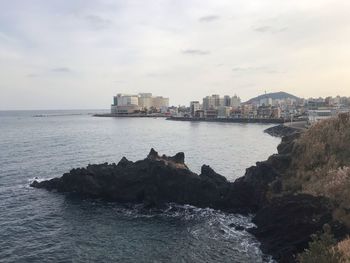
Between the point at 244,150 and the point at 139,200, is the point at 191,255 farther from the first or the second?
the point at 244,150

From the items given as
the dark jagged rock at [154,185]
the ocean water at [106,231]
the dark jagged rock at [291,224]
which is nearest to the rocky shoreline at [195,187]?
the dark jagged rock at [154,185]

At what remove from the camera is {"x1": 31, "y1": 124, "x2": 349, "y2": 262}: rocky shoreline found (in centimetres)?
3772

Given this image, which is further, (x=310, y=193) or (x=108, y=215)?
(x=108, y=215)

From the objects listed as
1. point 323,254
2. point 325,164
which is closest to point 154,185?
point 325,164

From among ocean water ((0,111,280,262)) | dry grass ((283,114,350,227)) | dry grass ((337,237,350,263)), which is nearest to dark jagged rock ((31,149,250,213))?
ocean water ((0,111,280,262))

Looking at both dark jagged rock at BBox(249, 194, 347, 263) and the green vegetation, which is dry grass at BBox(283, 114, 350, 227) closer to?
dark jagged rock at BBox(249, 194, 347, 263)

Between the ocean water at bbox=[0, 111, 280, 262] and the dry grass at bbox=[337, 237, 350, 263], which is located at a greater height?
the dry grass at bbox=[337, 237, 350, 263]

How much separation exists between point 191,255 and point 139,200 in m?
18.1

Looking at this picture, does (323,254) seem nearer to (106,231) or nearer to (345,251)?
(345,251)

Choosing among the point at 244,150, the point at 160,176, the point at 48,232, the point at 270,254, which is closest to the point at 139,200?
the point at 160,176

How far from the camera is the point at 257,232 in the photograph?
37750mm

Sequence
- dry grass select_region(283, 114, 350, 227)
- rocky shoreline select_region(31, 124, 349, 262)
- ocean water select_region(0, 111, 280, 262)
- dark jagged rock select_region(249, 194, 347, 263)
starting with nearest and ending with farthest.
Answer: dark jagged rock select_region(249, 194, 347, 263)
ocean water select_region(0, 111, 280, 262)
dry grass select_region(283, 114, 350, 227)
rocky shoreline select_region(31, 124, 349, 262)

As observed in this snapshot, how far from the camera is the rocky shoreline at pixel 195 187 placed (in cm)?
3772

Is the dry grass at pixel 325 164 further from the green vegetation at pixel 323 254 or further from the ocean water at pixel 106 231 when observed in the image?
the green vegetation at pixel 323 254
